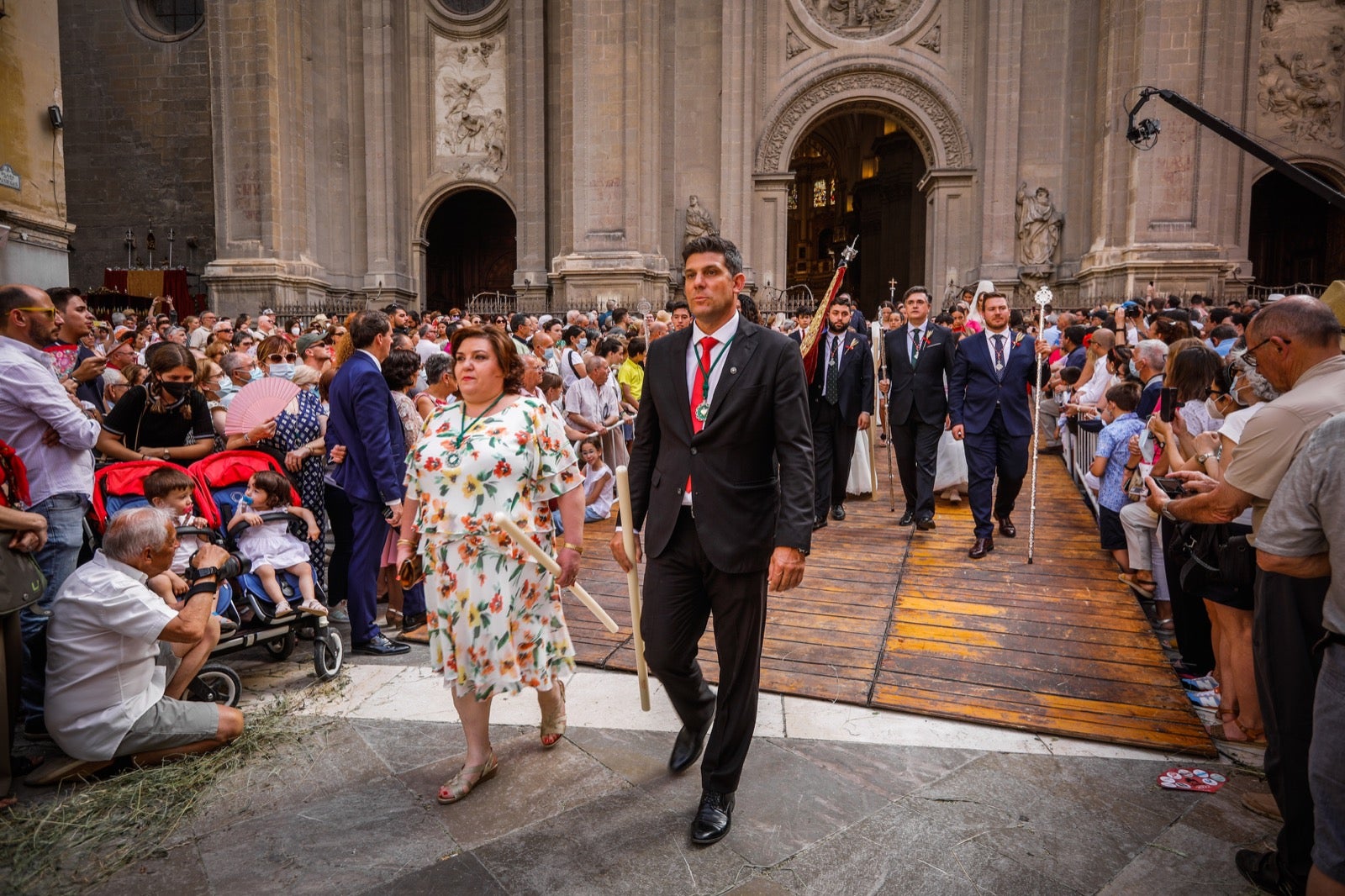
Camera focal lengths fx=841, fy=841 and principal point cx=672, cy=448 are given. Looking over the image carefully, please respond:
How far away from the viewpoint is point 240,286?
19.2 m

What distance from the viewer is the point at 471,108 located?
70.6 feet

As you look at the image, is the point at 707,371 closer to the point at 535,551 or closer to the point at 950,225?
the point at 535,551

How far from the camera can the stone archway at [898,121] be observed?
20453mm

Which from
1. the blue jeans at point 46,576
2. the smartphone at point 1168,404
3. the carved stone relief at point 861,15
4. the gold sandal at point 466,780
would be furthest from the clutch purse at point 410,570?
the carved stone relief at point 861,15

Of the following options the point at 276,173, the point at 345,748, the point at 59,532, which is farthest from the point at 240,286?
the point at 345,748

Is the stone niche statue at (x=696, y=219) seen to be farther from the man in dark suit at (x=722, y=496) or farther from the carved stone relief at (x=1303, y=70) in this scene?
the man in dark suit at (x=722, y=496)

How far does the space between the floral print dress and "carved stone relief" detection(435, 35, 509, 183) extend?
1970cm

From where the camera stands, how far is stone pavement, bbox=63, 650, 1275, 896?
9.68 feet

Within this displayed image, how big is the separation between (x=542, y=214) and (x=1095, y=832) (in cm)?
2003

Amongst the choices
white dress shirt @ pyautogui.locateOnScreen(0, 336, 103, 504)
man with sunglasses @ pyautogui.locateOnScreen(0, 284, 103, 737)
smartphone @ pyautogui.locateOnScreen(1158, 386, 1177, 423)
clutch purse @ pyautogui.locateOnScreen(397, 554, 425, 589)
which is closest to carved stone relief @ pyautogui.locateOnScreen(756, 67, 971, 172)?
smartphone @ pyautogui.locateOnScreen(1158, 386, 1177, 423)

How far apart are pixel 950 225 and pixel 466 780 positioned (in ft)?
65.8

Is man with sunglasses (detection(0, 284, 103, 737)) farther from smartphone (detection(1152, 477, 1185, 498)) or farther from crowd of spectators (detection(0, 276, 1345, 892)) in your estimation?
smartphone (detection(1152, 477, 1185, 498))

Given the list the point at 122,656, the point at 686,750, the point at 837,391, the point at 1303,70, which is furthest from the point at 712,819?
the point at 1303,70

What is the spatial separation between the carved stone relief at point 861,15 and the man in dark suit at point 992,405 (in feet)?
53.1
